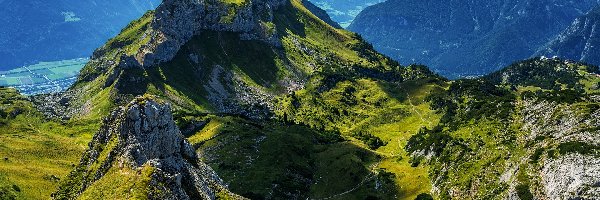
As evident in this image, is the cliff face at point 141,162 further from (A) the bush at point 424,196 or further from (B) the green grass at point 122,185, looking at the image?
(A) the bush at point 424,196

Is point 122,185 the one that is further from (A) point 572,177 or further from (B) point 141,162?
(A) point 572,177

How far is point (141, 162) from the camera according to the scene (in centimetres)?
11556

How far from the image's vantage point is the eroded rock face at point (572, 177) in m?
125

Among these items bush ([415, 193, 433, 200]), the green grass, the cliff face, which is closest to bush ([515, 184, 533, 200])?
bush ([415, 193, 433, 200])

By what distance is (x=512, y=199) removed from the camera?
142 meters

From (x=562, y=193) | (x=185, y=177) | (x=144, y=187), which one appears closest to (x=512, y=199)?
(x=562, y=193)

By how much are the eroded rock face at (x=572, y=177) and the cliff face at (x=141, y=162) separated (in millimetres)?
75450

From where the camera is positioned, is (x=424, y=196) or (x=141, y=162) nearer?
(x=141, y=162)

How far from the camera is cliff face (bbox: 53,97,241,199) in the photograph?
103750mm

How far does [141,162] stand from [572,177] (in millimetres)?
94905

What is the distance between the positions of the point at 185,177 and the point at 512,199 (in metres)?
80.2

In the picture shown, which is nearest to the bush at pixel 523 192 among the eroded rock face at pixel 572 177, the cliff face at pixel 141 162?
the eroded rock face at pixel 572 177

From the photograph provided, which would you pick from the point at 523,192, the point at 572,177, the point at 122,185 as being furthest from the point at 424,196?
the point at 122,185

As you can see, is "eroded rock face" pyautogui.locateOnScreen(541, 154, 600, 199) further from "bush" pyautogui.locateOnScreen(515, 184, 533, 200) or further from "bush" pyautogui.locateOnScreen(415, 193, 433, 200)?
"bush" pyautogui.locateOnScreen(415, 193, 433, 200)
